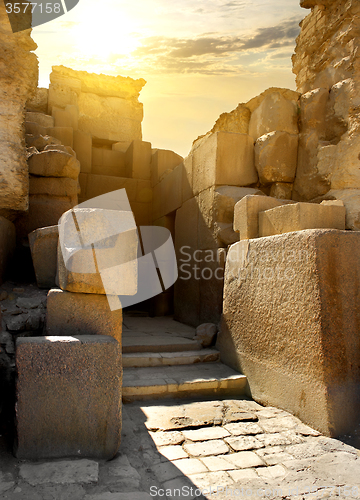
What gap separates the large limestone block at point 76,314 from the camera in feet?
7.34

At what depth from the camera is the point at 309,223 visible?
9.17 feet

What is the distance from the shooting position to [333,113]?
440cm

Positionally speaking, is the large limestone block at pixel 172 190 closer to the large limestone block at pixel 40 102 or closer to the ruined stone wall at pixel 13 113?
the ruined stone wall at pixel 13 113

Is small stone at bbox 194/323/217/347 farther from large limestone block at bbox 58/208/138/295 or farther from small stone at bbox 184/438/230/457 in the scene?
large limestone block at bbox 58/208/138/295

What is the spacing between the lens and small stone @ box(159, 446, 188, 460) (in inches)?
83.6

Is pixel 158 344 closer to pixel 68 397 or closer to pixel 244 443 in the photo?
pixel 244 443

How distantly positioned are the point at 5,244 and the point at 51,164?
50.5 inches

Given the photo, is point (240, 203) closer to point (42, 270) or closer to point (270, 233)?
point (270, 233)

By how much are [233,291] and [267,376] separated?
858 millimetres

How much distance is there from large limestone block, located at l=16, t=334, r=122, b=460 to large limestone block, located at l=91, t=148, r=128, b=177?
219 inches

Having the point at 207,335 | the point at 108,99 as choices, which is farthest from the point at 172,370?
the point at 108,99

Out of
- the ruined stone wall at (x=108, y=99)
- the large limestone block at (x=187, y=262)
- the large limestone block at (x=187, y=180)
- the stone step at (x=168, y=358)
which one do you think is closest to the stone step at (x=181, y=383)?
the stone step at (x=168, y=358)

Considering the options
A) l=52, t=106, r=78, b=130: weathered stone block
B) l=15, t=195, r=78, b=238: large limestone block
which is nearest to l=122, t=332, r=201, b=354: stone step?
l=15, t=195, r=78, b=238: large limestone block

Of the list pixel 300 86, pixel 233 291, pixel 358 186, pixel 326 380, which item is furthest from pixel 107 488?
pixel 300 86
